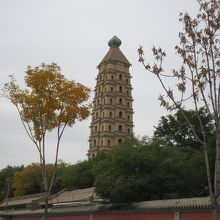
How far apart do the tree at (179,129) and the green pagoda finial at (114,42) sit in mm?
32335

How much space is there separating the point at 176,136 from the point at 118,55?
3354 cm

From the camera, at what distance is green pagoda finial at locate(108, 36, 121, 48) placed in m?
81.6

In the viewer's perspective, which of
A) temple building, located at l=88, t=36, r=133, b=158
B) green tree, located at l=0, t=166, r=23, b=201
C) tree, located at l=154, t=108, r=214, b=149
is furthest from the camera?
green tree, located at l=0, t=166, r=23, b=201

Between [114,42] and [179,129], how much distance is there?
3549 cm

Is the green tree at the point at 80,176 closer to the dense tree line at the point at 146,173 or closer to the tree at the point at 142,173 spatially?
the dense tree line at the point at 146,173

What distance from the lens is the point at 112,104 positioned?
7750 centimetres

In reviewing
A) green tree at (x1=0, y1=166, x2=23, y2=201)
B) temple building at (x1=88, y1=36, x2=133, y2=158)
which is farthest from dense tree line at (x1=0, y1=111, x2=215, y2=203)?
green tree at (x1=0, y1=166, x2=23, y2=201)

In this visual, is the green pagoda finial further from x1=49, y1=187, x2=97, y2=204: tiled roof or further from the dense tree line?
the dense tree line

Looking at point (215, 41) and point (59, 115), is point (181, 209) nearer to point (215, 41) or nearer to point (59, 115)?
point (59, 115)

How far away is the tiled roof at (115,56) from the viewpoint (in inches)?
3123

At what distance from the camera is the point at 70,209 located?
113 ft

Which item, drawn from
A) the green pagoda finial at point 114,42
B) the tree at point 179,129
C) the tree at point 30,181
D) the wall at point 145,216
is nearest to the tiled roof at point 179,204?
the wall at point 145,216

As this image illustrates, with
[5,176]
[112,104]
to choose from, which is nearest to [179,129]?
[112,104]

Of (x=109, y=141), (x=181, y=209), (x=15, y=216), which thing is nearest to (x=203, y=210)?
(x=181, y=209)
